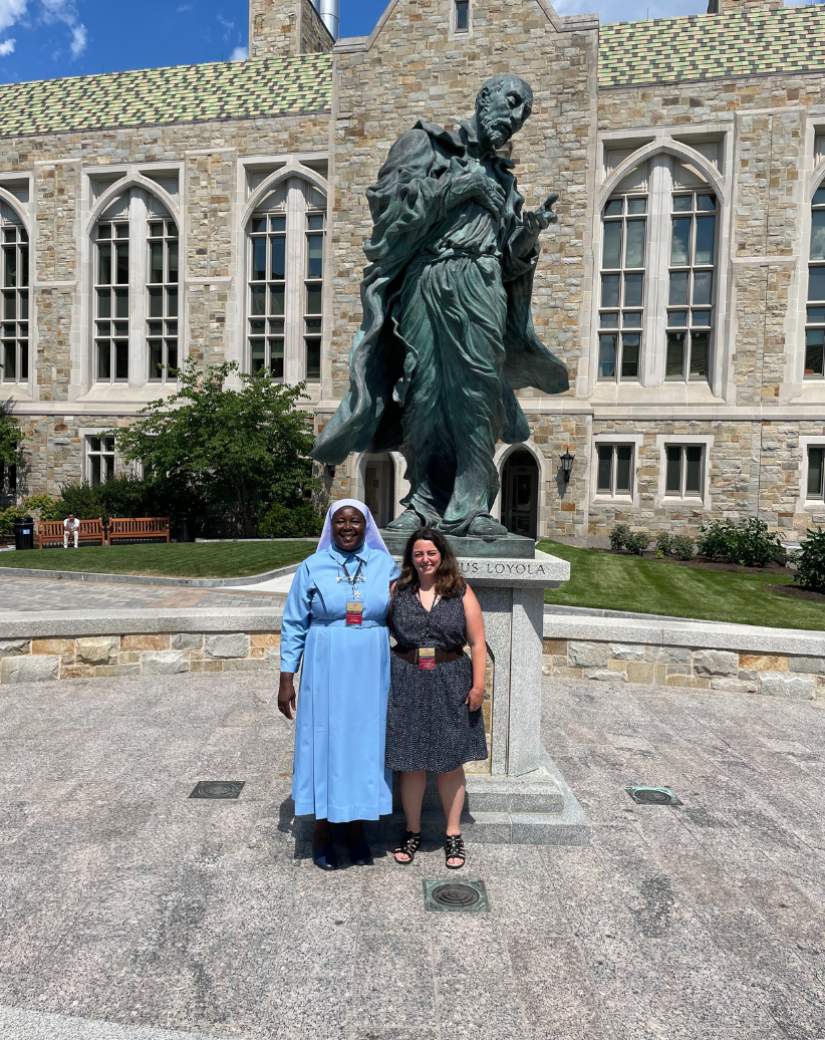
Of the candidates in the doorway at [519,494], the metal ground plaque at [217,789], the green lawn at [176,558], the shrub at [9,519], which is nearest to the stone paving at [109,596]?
the green lawn at [176,558]

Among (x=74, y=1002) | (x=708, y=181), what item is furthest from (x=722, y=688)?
(x=708, y=181)

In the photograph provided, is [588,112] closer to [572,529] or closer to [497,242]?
[572,529]

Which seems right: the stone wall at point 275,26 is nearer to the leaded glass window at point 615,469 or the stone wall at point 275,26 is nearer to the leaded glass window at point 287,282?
the leaded glass window at point 287,282

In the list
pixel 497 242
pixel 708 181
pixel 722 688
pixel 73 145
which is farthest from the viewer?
pixel 73 145

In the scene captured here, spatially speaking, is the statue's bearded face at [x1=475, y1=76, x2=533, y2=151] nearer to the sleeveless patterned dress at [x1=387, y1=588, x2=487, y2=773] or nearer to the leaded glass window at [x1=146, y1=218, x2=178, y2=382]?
the sleeveless patterned dress at [x1=387, y1=588, x2=487, y2=773]

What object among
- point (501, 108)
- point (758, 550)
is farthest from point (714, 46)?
point (501, 108)

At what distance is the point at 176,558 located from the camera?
1648 cm

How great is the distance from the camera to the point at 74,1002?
2490 millimetres

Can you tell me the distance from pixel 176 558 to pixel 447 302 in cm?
1354

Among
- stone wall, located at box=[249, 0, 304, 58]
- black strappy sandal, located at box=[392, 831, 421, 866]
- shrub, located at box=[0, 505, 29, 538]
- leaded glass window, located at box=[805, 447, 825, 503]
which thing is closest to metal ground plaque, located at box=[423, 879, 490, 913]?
black strappy sandal, located at box=[392, 831, 421, 866]

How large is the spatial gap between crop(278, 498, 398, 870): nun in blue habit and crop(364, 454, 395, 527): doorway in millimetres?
20481

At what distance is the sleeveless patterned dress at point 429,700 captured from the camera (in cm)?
336

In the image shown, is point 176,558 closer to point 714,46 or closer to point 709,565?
point 709,565

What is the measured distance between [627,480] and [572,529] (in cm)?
220
